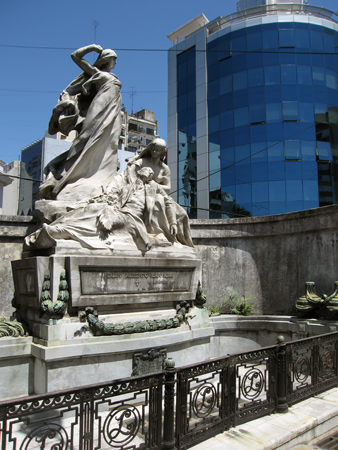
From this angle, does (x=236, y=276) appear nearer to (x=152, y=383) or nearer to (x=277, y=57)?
(x=152, y=383)

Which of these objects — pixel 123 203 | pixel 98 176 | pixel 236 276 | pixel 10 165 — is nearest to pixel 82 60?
pixel 98 176

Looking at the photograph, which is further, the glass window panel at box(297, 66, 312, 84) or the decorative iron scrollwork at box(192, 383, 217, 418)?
the glass window panel at box(297, 66, 312, 84)

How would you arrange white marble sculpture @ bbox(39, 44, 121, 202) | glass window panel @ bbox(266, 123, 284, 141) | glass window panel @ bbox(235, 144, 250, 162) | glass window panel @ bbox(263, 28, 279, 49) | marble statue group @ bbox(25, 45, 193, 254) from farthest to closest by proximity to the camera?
glass window panel @ bbox(263, 28, 279, 49)
glass window panel @ bbox(235, 144, 250, 162)
glass window panel @ bbox(266, 123, 284, 141)
white marble sculpture @ bbox(39, 44, 121, 202)
marble statue group @ bbox(25, 45, 193, 254)

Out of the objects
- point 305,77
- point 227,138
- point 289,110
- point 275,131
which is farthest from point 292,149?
point 305,77

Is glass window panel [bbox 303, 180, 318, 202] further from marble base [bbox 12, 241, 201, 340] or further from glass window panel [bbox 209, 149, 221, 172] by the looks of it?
marble base [bbox 12, 241, 201, 340]

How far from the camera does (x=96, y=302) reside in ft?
19.5

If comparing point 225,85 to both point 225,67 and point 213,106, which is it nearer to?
point 225,67

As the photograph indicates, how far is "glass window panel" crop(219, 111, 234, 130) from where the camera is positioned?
25.5 metres

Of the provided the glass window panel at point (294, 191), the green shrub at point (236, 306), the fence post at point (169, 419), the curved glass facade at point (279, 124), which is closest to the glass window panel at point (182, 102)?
the curved glass facade at point (279, 124)

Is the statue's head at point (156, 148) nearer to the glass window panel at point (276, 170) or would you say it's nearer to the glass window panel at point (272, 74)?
the glass window panel at point (276, 170)

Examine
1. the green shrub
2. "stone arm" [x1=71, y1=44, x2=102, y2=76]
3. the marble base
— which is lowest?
the green shrub

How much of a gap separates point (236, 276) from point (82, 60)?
6453 millimetres

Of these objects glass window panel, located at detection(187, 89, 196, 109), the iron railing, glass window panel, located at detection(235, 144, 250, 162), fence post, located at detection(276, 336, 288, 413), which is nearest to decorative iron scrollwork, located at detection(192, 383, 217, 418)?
the iron railing

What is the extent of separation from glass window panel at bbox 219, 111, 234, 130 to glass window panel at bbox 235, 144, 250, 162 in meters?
1.72
